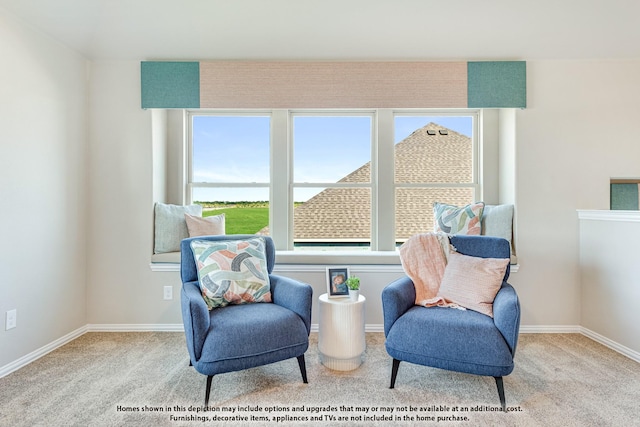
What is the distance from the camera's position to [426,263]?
93.8 inches

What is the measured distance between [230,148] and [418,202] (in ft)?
6.25

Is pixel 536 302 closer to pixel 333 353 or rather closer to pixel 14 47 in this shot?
pixel 333 353

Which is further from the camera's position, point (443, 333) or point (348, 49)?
point (348, 49)

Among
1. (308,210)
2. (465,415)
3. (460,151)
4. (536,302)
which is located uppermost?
(460,151)

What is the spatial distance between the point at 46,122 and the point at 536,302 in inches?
164

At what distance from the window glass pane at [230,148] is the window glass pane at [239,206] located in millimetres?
115

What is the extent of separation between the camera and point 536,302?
2.95 m

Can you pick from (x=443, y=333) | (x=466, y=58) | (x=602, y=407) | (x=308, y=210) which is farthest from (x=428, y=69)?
(x=602, y=407)

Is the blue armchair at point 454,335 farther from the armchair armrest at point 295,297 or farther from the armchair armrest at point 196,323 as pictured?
the armchair armrest at point 196,323

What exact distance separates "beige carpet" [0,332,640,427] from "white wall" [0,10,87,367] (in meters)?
0.32

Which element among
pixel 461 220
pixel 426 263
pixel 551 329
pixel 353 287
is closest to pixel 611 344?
pixel 551 329

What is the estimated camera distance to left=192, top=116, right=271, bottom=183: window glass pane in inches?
131

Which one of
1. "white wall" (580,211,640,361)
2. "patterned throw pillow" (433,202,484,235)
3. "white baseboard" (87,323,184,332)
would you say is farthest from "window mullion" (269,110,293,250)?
"white wall" (580,211,640,361)

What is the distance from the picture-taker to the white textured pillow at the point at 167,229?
2.97m
